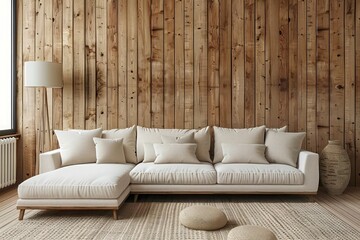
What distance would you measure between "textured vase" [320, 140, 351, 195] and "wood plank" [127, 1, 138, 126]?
8.81 feet

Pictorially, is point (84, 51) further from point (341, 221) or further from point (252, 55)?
point (341, 221)

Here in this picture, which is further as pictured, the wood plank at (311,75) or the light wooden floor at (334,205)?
the wood plank at (311,75)

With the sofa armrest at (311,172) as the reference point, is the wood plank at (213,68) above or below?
above

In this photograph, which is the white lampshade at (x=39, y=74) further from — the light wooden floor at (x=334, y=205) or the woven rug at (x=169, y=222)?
the woven rug at (x=169, y=222)

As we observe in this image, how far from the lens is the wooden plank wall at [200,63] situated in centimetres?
480

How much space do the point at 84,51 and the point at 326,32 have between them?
353cm

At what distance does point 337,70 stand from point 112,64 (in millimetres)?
3264

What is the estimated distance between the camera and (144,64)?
4852 mm

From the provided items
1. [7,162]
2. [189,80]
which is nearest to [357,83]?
[189,80]

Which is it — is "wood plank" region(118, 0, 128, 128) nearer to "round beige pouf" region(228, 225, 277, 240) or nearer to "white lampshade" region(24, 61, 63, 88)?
"white lampshade" region(24, 61, 63, 88)

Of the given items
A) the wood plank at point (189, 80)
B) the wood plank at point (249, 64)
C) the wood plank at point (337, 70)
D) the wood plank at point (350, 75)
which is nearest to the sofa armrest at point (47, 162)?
the wood plank at point (189, 80)

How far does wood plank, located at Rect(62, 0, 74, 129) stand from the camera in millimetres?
4852

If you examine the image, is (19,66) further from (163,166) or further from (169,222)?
(169,222)

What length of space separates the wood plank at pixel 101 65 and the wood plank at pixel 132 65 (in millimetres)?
338
